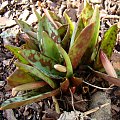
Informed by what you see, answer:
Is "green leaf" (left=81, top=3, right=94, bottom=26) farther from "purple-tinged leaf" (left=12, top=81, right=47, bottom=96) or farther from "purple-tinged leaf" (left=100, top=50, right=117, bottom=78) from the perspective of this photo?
"purple-tinged leaf" (left=12, top=81, right=47, bottom=96)

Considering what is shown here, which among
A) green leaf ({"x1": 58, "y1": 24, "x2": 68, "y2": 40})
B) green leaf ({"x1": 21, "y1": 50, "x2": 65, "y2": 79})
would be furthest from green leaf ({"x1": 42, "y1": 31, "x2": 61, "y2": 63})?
green leaf ({"x1": 58, "y1": 24, "x2": 68, "y2": 40})

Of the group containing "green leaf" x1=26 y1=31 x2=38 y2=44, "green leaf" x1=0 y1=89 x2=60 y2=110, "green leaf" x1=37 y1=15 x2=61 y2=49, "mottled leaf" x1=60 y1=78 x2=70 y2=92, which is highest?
"green leaf" x1=37 y1=15 x2=61 y2=49

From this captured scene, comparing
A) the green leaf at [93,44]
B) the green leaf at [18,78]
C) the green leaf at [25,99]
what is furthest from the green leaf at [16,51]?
the green leaf at [93,44]

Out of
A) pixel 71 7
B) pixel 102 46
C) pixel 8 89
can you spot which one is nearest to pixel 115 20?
pixel 71 7

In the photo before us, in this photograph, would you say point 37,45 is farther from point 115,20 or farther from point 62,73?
point 115,20

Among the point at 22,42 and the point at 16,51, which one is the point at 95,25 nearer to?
the point at 16,51
